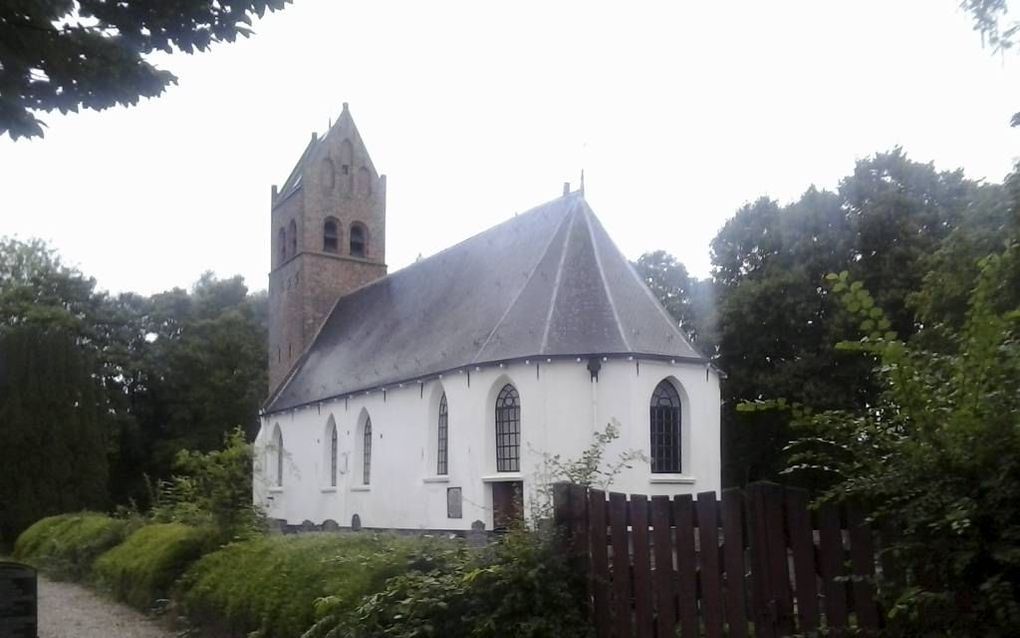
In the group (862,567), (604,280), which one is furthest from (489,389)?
(862,567)

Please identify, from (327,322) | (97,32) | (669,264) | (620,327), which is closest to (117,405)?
(327,322)

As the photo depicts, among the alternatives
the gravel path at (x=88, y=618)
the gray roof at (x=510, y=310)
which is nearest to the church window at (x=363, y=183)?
the gray roof at (x=510, y=310)

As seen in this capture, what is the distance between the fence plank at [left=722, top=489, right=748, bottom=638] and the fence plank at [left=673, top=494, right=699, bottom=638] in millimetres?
209

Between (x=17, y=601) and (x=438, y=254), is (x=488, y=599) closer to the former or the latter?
(x=17, y=601)

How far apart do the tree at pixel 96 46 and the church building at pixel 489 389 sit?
10471 mm

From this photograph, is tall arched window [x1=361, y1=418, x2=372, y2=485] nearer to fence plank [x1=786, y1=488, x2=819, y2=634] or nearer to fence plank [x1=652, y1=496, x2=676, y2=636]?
fence plank [x1=652, y1=496, x2=676, y2=636]

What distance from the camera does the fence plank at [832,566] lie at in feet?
15.3

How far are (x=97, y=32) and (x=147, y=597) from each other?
8874mm

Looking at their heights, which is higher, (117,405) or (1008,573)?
(117,405)

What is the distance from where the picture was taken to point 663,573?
216 inches

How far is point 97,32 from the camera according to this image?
6891 mm

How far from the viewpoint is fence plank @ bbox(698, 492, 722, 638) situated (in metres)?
5.20

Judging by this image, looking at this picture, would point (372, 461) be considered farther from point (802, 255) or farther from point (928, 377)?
point (928, 377)

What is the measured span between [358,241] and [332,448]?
399 inches
